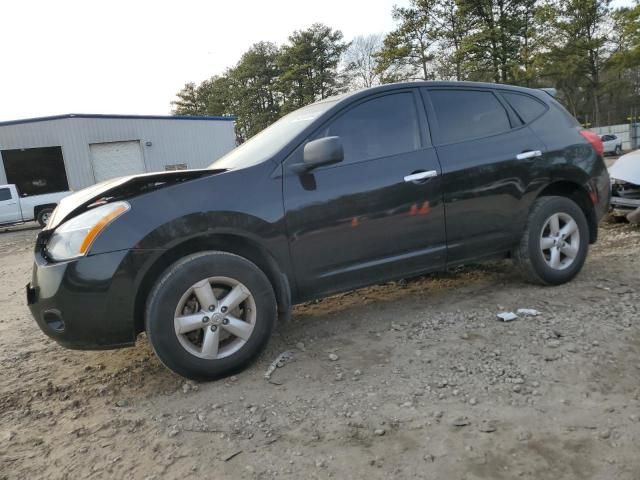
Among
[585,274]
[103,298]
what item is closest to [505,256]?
[585,274]

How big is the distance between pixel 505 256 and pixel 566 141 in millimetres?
1083

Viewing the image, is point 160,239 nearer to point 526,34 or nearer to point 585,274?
point 585,274

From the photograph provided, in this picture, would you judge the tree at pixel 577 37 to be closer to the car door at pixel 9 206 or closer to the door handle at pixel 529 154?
the car door at pixel 9 206

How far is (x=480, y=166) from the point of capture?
3.75m

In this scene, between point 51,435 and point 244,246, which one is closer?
point 51,435

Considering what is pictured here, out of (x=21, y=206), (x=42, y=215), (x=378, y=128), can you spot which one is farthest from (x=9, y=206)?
(x=378, y=128)

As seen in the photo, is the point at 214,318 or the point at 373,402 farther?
the point at 214,318

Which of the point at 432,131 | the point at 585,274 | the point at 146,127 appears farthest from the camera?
the point at 146,127

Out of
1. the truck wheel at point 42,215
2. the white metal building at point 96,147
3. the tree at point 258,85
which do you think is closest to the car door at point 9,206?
the truck wheel at point 42,215

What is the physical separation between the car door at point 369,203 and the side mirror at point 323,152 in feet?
0.46

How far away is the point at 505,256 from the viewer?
407 cm

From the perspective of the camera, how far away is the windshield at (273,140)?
3.37 m

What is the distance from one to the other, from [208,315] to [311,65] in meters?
43.6

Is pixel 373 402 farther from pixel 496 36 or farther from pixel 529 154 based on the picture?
pixel 496 36
